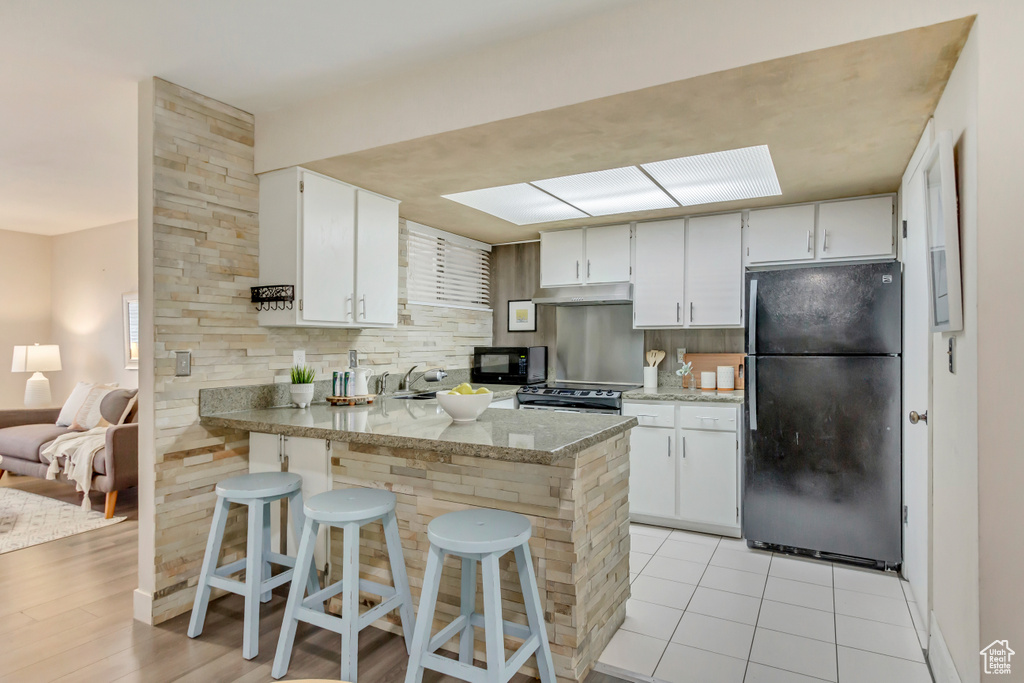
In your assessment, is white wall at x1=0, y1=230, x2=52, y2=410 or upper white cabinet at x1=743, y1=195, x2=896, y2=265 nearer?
upper white cabinet at x1=743, y1=195, x2=896, y2=265

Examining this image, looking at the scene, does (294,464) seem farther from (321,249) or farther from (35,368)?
(35,368)

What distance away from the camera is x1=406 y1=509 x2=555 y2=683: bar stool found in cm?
177

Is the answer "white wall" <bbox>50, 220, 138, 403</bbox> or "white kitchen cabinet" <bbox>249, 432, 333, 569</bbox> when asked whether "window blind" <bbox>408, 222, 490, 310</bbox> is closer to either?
"white kitchen cabinet" <bbox>249, 432, 333, 569</bbox>

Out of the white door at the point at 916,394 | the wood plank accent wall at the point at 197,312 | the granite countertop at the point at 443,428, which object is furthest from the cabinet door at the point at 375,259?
the white door at the point at 916,394

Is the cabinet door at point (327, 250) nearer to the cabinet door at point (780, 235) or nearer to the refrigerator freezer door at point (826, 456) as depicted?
the refrigerator freezer door at point (826, 456)

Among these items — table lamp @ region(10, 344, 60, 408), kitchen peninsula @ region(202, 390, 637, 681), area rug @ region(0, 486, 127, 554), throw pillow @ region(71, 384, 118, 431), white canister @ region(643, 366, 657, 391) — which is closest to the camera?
kitchen peninsula @ region(202, 390, 637, 681)

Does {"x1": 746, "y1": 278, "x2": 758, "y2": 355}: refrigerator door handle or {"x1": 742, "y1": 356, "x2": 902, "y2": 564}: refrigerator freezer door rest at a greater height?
{"x1": 746, "y1": 278, "x2": 758, "y2": 355}: refrigerator door handle

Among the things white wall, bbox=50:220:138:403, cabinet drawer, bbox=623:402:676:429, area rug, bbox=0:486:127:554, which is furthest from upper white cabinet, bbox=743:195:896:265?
white wall, bbox=50:220:138:403

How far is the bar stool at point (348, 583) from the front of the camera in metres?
2.02

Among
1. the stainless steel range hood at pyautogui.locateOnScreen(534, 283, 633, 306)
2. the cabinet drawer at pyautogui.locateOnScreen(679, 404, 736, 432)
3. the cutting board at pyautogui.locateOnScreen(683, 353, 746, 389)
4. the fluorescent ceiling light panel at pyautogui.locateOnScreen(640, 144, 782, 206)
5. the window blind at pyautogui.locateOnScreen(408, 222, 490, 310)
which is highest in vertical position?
the fluorescent ceiling light panel at pyautogui.locateOnScreen(640, 144, 782, 206)

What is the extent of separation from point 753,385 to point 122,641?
3405mm

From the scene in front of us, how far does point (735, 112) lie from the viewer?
2.29 m

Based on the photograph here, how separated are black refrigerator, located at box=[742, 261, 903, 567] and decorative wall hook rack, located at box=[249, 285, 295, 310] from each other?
264 centimetres

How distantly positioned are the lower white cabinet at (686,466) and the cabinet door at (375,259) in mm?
1811
